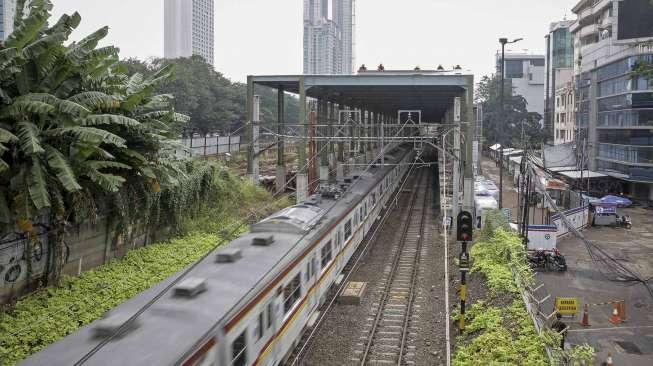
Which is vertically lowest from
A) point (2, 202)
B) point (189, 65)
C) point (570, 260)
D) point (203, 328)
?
point (570, 260)

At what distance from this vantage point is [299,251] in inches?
500

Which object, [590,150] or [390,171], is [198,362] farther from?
[590,150]

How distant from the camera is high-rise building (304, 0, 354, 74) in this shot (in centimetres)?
15900

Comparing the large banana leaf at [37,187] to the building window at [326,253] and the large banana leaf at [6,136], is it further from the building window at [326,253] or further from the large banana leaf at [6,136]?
the building window at [326,253]

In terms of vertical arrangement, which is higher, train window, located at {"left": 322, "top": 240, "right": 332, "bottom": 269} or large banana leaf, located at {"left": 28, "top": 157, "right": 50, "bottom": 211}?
large banana leaf, located at {"left": 28, "top": 157, "right": 50, "bottom": 211}

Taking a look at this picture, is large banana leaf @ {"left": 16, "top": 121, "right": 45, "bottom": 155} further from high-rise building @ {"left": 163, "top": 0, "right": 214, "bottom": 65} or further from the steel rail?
high-rise building @ {"left": 163, "top": 0, "right": 214, "bottom": 65}

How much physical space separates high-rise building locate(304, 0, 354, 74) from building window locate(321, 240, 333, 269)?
144 meters

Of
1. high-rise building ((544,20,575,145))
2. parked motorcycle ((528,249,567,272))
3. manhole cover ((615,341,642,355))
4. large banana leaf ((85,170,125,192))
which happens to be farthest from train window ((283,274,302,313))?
high-rise building ((544,20,575,145))

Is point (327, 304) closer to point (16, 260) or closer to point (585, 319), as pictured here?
point (585, 319)

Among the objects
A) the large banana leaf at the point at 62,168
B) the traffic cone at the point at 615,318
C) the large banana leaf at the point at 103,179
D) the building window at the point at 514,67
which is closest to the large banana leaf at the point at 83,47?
the large banana leaf at the point at 62,168

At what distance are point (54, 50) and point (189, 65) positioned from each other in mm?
48790

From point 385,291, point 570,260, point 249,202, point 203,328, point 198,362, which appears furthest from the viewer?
point 249,202

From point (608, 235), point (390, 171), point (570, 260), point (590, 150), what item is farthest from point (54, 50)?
point (590, 150)

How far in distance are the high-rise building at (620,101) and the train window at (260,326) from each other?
98.6 ft
